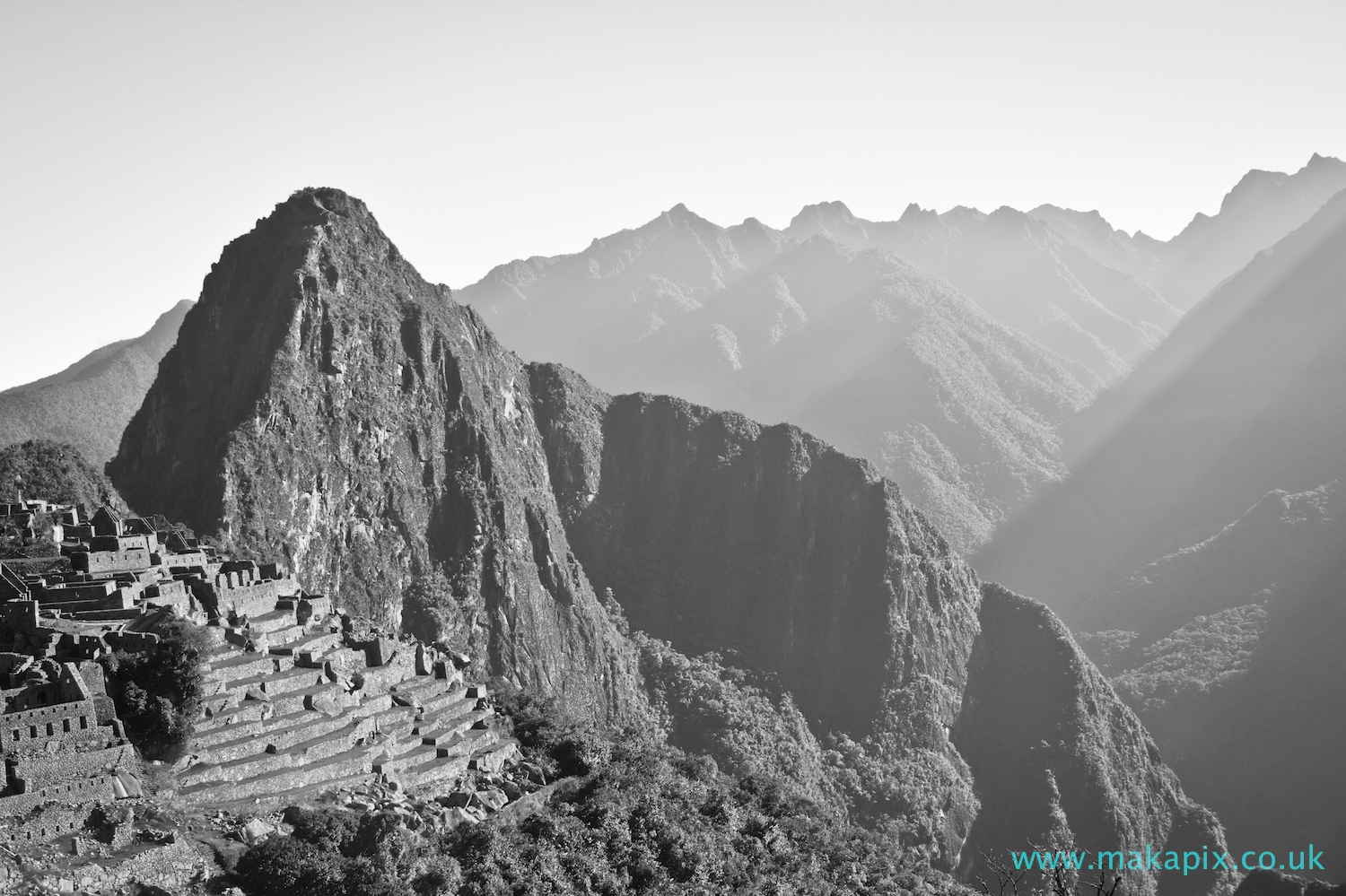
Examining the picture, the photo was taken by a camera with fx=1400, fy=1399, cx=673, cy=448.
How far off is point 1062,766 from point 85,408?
400 feet

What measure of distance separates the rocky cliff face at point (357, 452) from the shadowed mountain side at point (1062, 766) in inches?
1538

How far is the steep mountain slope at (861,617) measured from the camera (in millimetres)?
134500

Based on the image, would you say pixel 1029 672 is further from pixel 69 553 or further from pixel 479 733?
pixel 69 553

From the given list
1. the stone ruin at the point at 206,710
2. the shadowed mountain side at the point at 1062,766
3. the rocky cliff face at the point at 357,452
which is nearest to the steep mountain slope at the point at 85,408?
the rocky cliff face at the point at 357,452

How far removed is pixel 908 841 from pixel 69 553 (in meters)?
81.8

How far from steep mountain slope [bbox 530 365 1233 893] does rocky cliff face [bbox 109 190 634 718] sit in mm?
17518

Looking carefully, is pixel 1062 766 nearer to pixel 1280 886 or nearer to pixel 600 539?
pixel 1280 886

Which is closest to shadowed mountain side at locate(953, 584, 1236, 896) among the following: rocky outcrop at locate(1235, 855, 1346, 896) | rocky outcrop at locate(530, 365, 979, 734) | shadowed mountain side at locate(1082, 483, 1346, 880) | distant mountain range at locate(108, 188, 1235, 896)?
distant mountain range at locate(108, 188, 1235, 896)

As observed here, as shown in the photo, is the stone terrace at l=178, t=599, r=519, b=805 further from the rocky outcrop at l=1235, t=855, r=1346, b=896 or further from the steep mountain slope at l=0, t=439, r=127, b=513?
the rocky outcrop at l=1235, t=855, r=1346, b=896

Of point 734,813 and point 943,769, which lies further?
point 943,769

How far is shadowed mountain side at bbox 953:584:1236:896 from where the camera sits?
429 feet

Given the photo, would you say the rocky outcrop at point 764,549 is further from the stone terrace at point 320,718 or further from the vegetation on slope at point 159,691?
the vegetation on slope at point 159,691

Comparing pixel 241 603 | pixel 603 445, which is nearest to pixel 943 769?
pixel 603 445

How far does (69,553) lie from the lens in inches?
2491
